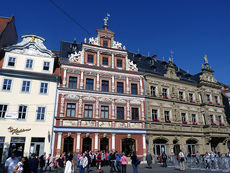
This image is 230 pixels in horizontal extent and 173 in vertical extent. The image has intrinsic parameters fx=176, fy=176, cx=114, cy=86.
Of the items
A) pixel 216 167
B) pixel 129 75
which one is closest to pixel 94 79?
pixel 129 75

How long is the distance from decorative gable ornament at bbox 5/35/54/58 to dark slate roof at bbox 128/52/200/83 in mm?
13737

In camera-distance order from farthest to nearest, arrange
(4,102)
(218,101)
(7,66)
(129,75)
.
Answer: (218,101) < (129,75) < (7,66) < (4,102)

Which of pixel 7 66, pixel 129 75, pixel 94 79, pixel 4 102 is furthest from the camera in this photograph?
pixel 129 75

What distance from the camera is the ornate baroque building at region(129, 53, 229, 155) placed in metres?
25.6

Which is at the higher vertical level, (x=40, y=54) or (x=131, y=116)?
(x=40, y=54)

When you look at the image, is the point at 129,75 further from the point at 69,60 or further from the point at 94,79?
the point at 69,60

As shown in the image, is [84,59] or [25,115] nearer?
[25,115]

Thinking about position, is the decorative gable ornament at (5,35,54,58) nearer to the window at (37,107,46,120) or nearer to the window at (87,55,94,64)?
the window at (87,55,94,64)

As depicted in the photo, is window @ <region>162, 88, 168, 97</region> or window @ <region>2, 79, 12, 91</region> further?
window @ <region>162, 88, 168, 97</region>

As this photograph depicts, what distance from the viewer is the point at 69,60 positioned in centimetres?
2361

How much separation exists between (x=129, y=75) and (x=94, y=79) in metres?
5.42

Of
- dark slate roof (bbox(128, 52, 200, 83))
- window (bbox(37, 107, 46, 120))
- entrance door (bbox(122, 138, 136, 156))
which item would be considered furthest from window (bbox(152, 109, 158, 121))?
window (bbox(37, 107, 46, 120))

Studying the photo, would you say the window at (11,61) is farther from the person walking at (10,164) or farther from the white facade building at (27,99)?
the person walking at (10,164)

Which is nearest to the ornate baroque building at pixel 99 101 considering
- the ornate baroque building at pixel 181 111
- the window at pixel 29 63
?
the ornate baroque building at pixel 181 111
